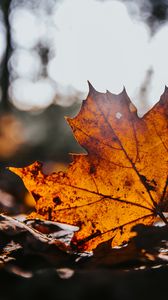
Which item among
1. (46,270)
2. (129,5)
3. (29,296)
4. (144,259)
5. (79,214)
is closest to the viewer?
(29,296)

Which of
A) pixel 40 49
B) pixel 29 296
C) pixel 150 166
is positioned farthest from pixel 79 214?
pixel 40 49

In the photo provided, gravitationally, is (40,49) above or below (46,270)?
above

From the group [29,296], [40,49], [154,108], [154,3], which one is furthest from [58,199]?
[40,49]

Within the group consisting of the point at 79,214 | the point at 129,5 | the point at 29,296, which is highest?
the point at 129,5

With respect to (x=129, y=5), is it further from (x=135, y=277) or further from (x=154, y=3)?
(x=135, y=277)

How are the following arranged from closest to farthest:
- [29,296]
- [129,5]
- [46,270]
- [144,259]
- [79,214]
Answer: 1. [29,296]
2. [46,270]
3. [144,259]
4. [79,214]
5. [129,5]

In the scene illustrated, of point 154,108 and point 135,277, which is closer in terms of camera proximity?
point 135,277

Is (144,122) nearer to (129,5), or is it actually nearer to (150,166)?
(150,166)
